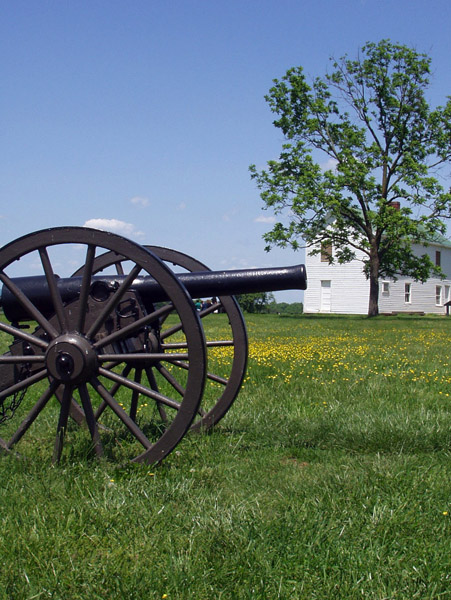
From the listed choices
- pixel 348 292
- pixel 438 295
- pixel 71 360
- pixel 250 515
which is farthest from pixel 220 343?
pixel 438 295

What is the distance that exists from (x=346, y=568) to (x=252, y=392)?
420 centimetres

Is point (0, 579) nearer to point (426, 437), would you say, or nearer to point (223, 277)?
point (223, 277)

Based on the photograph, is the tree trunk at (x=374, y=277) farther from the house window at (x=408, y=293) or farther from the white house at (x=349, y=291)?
the house window at (x=408, y=293)

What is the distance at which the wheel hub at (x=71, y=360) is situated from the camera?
4223 millimetres

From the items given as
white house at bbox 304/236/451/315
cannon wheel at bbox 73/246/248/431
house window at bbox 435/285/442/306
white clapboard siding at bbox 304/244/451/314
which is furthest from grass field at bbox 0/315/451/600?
house window at bbox 435/285/442/306

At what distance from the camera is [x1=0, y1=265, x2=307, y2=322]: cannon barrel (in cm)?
461

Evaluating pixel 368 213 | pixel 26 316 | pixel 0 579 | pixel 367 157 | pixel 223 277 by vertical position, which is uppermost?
pixel 367 157

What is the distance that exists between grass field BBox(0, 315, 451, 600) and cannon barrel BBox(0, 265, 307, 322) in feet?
3.37

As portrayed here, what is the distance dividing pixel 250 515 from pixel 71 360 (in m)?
1.52

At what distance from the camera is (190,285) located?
469cm

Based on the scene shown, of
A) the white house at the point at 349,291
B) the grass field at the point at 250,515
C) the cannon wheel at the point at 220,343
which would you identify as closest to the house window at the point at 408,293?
the white house at the point at 349,291

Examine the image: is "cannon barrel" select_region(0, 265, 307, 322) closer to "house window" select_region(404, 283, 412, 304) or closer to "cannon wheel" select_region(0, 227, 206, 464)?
"cannon wheel" select_region(0, 227, 206, 464)

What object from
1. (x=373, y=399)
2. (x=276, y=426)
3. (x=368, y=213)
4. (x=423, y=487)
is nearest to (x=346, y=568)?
(x=423, y=487)

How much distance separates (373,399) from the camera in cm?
653
